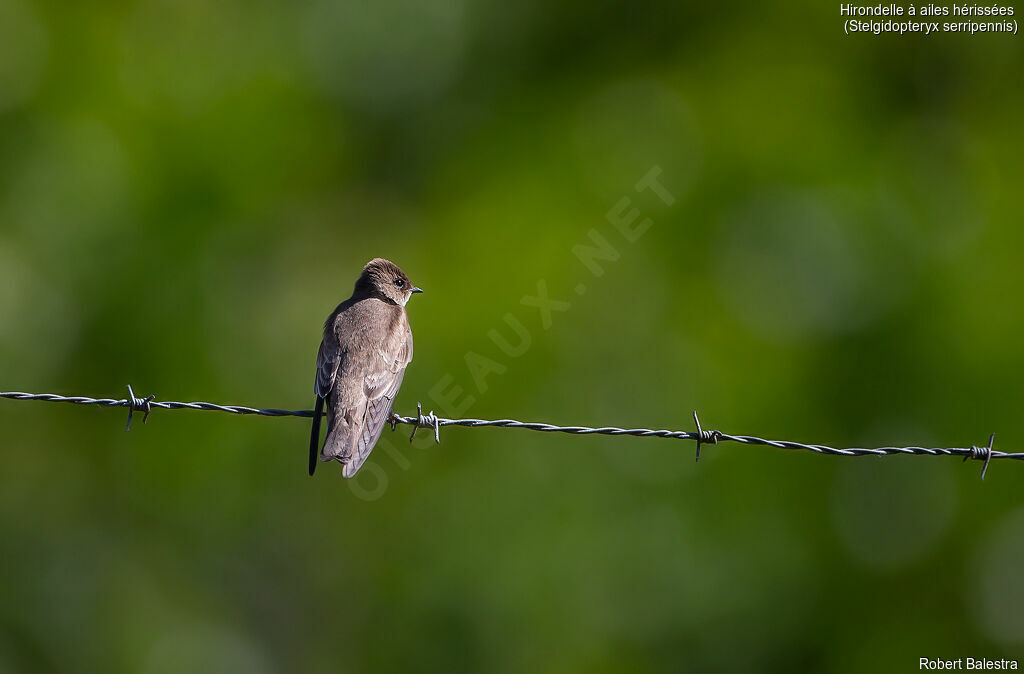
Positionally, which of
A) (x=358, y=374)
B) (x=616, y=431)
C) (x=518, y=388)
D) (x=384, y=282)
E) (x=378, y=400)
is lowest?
(x=616, y=431)

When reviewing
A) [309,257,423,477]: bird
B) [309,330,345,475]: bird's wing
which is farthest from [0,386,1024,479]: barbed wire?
[309,330,345,475]: bird's wing

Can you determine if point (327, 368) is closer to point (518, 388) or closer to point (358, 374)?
point (358, 374)

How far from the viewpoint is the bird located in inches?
264

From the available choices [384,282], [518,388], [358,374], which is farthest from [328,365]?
[518,388]

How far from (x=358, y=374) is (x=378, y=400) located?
8.5 inches

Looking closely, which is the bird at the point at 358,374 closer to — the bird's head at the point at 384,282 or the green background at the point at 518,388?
the bird's head at the point at 384,282

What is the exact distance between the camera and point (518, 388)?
1361 centimetres

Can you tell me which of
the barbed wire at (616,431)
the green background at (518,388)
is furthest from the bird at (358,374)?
the green background at (518,388)

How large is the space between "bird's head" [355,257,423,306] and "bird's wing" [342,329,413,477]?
0.76m

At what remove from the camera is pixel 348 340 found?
7.36m

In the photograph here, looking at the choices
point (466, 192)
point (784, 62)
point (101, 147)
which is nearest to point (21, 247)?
point (101, 147)

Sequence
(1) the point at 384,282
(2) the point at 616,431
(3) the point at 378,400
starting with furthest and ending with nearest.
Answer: (1) the point at 384,282 → (3) the point at 378,400 → (2) the point at 616,431

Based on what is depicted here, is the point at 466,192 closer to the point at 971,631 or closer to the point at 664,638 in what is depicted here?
A: the point at 664,638

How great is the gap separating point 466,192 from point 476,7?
3.51 metres
